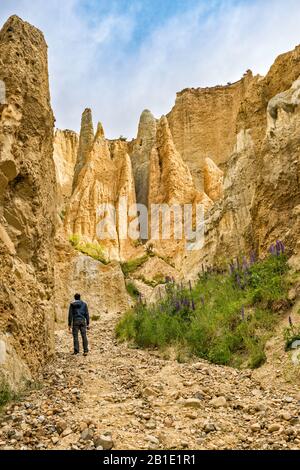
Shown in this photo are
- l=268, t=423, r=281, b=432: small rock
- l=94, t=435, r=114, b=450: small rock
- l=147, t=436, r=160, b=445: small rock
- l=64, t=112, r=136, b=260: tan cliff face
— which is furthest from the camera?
l=64, t=112, r=136, b=260: tan cliff face

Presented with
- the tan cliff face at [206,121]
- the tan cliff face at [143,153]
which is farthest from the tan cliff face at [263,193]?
the tan cliff face at [206,121]

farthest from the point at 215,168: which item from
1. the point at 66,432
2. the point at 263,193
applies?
the point at 66,432

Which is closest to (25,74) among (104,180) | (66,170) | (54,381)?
(54,381)

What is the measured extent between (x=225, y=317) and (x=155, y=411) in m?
3.32

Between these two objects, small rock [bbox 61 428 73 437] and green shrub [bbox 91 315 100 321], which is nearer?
small rock [bbox 61 428 73 437]

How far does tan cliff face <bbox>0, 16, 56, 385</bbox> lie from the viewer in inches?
230

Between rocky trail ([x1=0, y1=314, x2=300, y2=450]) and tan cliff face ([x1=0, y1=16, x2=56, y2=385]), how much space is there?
1.97 feet

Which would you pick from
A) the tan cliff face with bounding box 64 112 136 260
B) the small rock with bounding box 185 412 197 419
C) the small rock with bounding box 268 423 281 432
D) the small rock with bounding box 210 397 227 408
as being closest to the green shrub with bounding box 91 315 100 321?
the tan cliff face with bounding box 64 112 136 260

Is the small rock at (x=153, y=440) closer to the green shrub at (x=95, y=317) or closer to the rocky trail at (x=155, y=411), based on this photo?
the rocky trail at (x=155, y=411)

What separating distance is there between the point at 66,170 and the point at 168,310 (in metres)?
34.2

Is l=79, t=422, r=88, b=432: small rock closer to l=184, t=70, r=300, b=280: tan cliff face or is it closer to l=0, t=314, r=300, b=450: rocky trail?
l=0, t=314, r=300, b=450: rocky trail

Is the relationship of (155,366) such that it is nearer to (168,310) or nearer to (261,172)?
(168,310)

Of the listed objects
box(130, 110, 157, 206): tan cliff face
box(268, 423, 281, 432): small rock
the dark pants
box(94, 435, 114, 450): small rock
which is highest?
box(130, 110, 157, 206): tan cliff face

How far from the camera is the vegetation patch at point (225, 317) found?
6.94 metres
